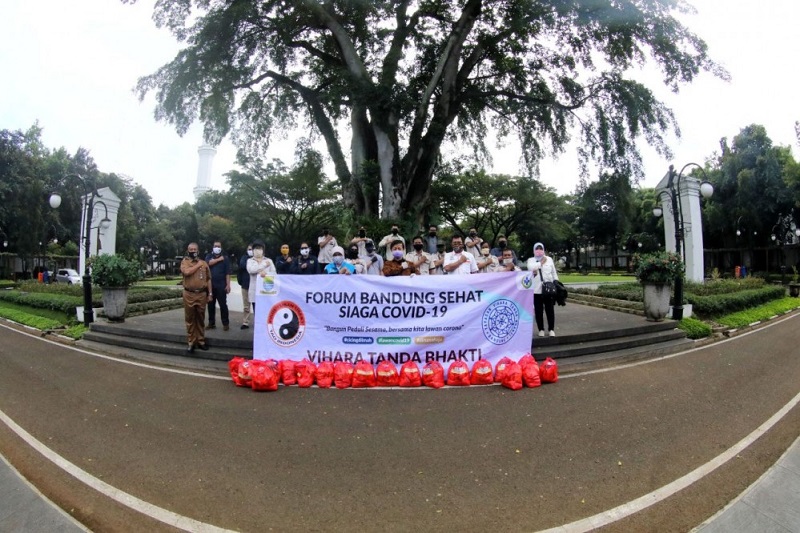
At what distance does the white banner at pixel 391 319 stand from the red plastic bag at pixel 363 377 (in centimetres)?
31

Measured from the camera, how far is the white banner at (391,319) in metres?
5.94

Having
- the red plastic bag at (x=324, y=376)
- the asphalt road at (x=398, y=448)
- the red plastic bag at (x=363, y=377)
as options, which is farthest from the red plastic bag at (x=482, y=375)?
the red plastic bag at (x=324, y=376)

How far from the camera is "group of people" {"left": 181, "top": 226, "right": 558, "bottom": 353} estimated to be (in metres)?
7.07

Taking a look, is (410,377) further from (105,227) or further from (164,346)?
(105,227)

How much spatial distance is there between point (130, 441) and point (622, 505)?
13.8 feet

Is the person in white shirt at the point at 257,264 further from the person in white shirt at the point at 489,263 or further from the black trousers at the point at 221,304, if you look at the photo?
the person in white shirt at the point at 489,263

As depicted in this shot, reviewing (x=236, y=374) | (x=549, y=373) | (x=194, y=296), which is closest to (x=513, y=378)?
(x=549, y=373)

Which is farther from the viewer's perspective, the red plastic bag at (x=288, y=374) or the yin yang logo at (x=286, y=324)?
the yin yang logo at (x=286, y=324)

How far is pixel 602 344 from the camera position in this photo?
24.2 ft

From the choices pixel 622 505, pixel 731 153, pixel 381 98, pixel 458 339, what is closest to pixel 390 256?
pixel 458 339

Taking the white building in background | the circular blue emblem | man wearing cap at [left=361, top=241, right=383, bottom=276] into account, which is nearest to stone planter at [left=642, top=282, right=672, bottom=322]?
the circular blue emblem

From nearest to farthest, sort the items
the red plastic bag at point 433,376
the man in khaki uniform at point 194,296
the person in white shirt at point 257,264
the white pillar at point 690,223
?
the red plastic bag at point 433,376 → the man in khaki uniform at point 194,296 → the person in white shirt at point 257,264 → the white pillar at point 690,223

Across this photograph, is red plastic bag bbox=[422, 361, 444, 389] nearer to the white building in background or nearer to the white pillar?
the white pillar

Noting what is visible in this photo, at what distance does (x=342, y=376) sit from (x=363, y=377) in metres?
0.28
